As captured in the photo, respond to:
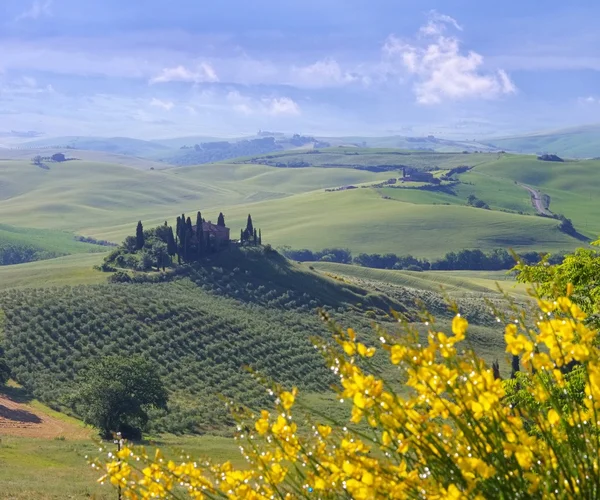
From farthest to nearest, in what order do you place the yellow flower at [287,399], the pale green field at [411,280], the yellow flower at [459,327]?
the pale green field at [411,280]
the yellow flower at [287,399]
the yellow flower at [459,327]

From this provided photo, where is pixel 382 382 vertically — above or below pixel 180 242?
above

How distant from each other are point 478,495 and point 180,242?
97.6m

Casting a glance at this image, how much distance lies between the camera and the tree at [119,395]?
155 ft

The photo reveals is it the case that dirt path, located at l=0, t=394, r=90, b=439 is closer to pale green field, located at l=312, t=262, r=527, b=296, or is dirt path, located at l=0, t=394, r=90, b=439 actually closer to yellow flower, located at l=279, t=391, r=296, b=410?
yellow flower, located at l=279, t=391, r=296, b=410

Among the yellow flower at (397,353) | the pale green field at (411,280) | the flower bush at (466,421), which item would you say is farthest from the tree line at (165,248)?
the yellow flower at (397,353)

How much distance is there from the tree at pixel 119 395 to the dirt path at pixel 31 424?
4.02 feet

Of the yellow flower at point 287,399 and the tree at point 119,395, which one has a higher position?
the yellow flower at point 287,399

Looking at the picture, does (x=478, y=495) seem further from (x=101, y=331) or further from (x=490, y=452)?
(x=101, y=331)

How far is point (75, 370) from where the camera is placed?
62.3m

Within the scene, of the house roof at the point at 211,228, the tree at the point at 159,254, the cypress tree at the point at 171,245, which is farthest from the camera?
the house roof at the point at 211,228

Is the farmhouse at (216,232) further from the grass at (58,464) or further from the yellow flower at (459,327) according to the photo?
the yellow flower at (459,327)

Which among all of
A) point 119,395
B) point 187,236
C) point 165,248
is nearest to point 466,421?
point 119,395

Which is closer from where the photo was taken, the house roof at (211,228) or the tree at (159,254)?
the tree at (159,254)

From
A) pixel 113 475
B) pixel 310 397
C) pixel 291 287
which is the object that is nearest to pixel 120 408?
pixel 310 397
